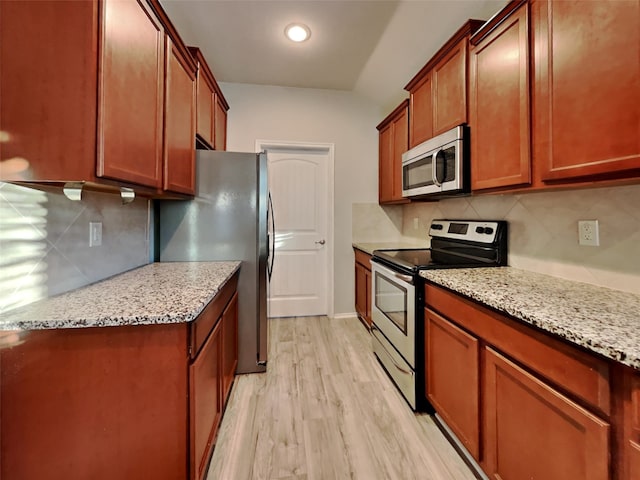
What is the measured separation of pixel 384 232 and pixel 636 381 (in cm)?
279

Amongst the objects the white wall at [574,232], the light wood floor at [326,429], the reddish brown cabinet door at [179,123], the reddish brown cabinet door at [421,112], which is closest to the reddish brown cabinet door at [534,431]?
the light wood floor at [326,429]

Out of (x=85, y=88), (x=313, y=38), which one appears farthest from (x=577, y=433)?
(x=313, y=38)

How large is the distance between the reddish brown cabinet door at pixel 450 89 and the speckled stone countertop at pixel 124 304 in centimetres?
171

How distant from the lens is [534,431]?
96 centimetres

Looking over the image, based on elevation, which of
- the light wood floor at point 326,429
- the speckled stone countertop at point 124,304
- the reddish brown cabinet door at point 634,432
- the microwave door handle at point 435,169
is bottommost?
the light wood floor at point 326,429

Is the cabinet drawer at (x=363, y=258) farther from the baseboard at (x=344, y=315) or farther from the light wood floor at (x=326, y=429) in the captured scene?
the light wood floor at (x=326, y=429)

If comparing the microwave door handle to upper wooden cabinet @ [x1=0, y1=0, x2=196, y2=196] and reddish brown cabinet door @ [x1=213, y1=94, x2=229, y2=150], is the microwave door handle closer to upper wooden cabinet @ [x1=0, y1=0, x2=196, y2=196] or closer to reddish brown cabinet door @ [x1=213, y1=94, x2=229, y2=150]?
upper wooden cabinet @ [x1=0, y1=0, x2=196, y2=196]

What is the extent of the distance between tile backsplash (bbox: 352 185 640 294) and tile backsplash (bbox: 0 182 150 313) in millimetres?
2307

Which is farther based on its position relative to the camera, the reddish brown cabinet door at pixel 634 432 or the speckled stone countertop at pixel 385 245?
the speckled stone countertop at pixel 385 245

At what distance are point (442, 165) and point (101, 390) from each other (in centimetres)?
206

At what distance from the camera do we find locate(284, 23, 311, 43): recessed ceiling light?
7.13 feet

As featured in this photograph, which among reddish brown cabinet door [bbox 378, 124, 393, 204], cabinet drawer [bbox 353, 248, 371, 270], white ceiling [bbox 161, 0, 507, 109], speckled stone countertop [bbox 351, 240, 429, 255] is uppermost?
white ceiling [bbox 161, 0, 507, 109]

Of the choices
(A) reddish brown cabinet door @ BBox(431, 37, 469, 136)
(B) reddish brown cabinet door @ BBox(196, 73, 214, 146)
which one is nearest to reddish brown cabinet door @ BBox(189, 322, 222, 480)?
(B) reddish brown cabinet door @ BBox(196, 73, 214, 146)

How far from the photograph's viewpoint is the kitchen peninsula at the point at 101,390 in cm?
92
